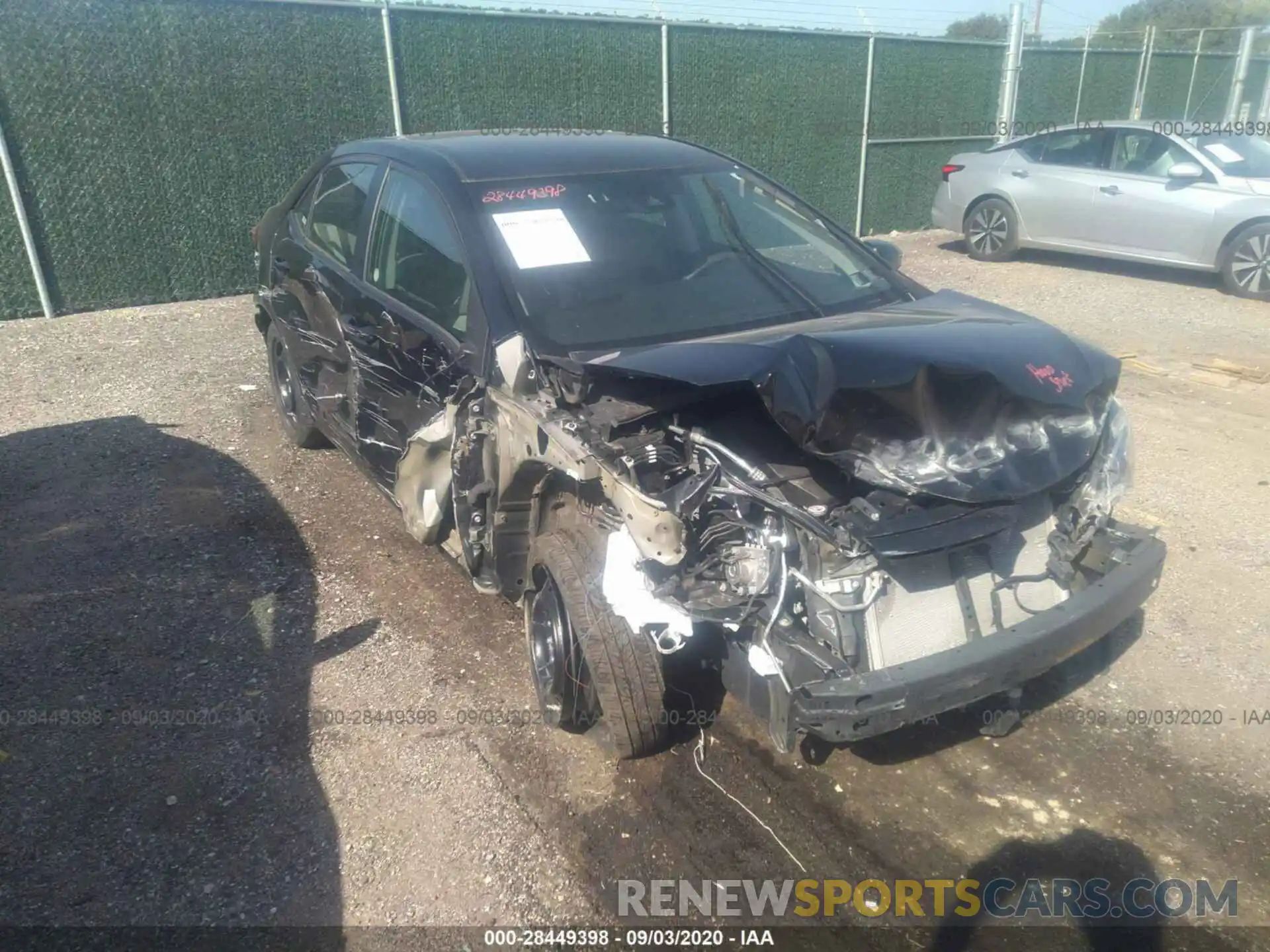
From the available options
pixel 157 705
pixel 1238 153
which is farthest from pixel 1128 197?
pixel 157 705

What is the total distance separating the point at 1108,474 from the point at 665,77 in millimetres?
9121

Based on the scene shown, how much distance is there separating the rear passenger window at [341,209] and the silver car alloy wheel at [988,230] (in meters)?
8.46

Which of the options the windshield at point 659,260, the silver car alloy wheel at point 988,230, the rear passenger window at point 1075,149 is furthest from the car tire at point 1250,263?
the windshield at point 659,260

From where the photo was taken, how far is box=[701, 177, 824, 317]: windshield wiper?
3.79m

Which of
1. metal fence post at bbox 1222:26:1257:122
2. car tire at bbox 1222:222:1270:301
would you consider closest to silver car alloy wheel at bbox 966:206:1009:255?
car tire at bbox 1222:222:1270:301

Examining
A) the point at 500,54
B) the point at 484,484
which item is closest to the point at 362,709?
the point at 484,484

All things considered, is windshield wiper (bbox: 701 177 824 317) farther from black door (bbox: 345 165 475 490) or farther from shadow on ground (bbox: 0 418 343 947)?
shadow on ground (bbox: 0 418 343 947)

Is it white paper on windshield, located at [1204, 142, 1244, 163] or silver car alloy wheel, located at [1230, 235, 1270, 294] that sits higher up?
white paper on windshield, located at [1204, 142, 1244, 163]

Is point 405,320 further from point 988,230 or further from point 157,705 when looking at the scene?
point 988,230

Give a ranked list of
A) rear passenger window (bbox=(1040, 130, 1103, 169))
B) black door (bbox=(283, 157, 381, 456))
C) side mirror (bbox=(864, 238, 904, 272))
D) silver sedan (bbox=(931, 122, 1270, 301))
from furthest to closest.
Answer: rear passenger window (bbox=(1040, 130, 1103, 169)) < silver sedan (bbox=(931, 122, 1270, 301)) < black door (bbox=(283, 157, 381, 456)) < side mirror (bbox=(864, 238, 904, 272))

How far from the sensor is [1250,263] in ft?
30.2

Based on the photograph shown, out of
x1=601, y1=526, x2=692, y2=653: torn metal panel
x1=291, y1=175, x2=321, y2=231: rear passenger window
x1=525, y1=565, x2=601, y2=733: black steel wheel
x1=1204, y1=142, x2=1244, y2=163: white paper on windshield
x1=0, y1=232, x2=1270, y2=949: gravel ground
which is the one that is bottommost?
x1=0, y1=232, x2=1270, y2=949: gravel ground

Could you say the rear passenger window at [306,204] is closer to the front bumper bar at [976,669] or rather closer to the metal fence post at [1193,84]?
the front bumper bar at [976,669]

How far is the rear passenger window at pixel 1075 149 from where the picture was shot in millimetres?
10227
